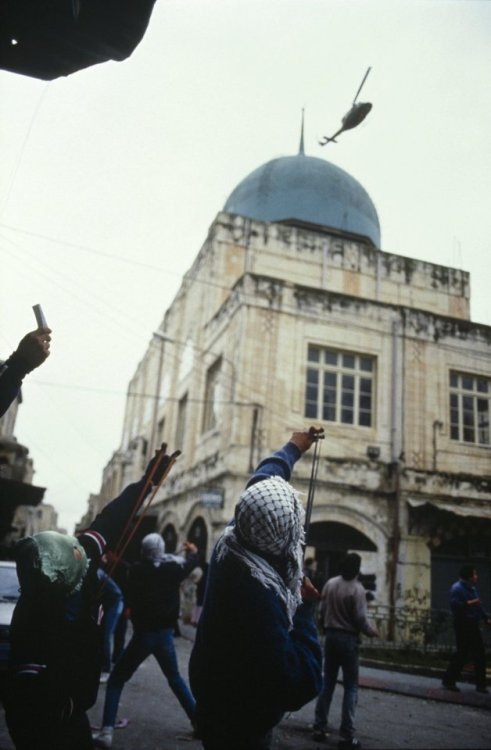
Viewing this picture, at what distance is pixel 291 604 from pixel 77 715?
121cm

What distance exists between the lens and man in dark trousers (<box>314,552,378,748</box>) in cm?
545

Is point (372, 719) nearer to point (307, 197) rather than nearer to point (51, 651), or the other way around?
point (51, 651)

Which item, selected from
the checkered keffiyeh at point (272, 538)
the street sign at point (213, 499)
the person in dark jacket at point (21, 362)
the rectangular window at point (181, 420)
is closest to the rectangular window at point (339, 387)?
the street sign at point (213, 499)

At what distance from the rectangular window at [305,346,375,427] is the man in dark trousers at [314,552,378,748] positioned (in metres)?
10.1

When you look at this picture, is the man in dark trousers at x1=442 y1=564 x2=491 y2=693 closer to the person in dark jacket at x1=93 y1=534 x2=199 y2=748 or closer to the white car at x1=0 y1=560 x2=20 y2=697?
the person in dark jacket at x1=93 y1=534 x2=199 y2=748

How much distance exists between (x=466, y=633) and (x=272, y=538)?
7.55m

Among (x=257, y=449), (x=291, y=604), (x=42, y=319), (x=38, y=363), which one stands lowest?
(x=291, y=604)

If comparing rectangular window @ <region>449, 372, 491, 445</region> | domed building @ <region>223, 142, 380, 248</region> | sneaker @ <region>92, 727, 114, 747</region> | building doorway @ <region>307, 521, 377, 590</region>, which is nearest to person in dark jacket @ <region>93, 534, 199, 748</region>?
sneaker @ <region>92, 727, 114, 747</region>

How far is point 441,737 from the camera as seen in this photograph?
5375 mm

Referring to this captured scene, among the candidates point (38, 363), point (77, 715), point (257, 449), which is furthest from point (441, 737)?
point (257, 449)

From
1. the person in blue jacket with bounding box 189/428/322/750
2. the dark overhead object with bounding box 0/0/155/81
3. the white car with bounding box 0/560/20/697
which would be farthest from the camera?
the white car with bounding box 0/560/20/697

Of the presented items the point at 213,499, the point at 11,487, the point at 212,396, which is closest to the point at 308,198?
the point at 212,396

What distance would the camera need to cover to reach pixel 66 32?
2236mm

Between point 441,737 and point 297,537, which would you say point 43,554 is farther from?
point 441,737
